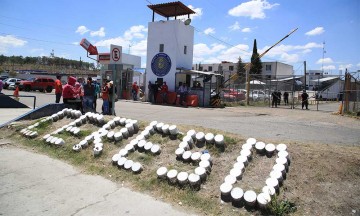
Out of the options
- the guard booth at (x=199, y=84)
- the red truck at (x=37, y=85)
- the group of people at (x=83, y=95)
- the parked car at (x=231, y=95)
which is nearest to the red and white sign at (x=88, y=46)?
the guard booth at (x=199, y=84)

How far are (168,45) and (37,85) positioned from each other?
19.2 metres

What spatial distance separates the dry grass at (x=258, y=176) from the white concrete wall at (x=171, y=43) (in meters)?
17.9

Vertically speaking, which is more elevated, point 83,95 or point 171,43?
point 171,43

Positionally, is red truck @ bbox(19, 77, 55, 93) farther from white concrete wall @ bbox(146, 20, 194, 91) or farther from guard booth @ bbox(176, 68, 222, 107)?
guard booth @ bbox(176, 68, 222, 107)

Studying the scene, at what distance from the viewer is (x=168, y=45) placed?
2589 centimetres

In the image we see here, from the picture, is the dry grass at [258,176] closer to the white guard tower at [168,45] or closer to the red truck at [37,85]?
the white guard tower at [168,45]

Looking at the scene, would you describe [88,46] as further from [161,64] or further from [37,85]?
[37,85]

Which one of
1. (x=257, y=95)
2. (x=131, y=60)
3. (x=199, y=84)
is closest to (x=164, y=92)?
(x=199, y=84)

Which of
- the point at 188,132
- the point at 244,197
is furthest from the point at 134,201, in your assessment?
the point at 188,132

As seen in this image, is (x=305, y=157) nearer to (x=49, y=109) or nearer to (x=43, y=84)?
(x=49, y=109)

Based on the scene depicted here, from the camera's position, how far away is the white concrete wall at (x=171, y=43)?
25.6 meters

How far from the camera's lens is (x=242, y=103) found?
27.8 meters

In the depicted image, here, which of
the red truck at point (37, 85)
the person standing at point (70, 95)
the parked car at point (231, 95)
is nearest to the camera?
the person standing at point (70, 95)

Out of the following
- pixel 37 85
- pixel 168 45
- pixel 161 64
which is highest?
pixel 168 45
